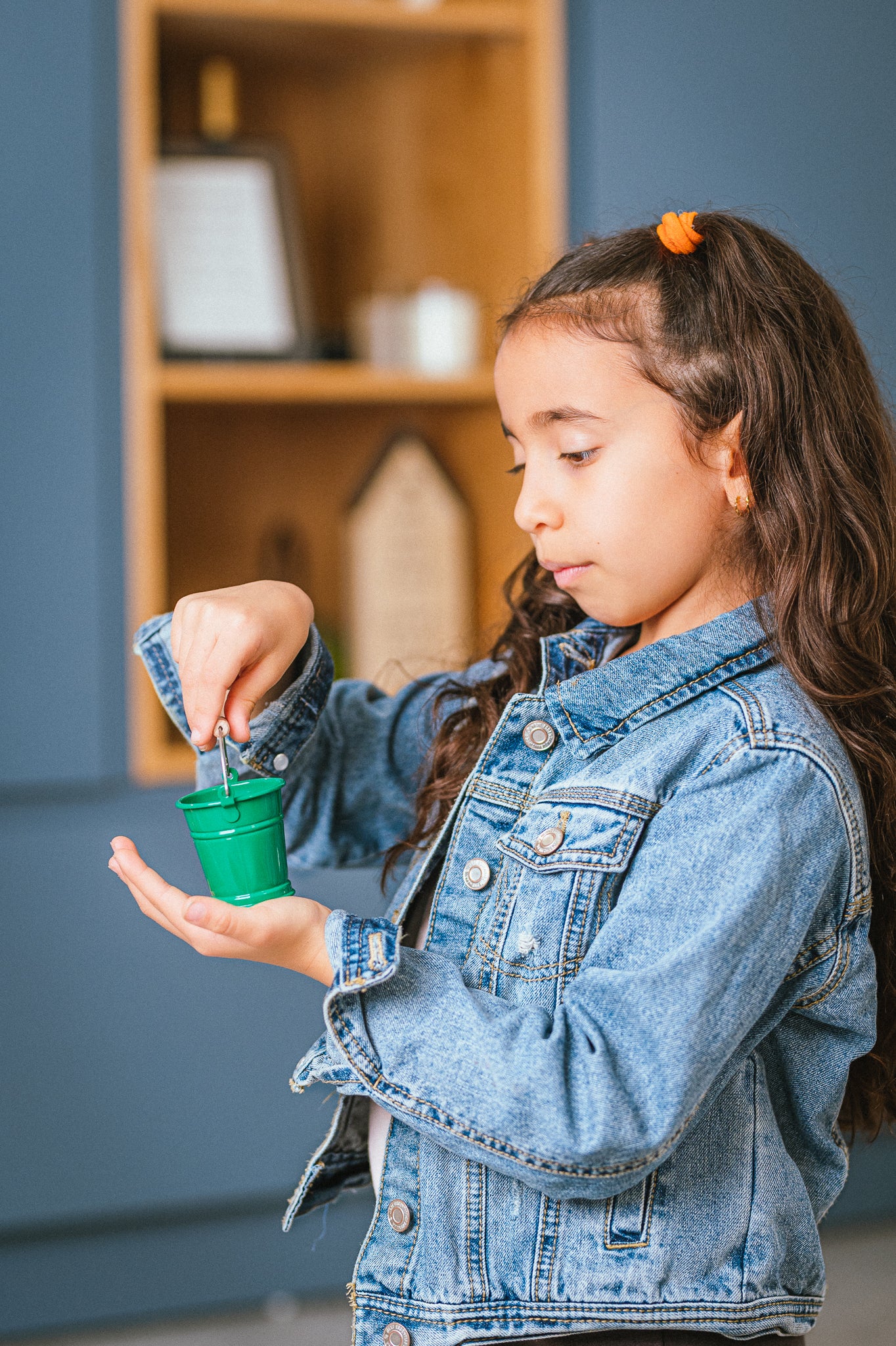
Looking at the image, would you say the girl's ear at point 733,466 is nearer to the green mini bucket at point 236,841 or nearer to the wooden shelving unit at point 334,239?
the green mini bucket at point 236,841

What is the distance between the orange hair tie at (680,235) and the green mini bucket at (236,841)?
408 mm

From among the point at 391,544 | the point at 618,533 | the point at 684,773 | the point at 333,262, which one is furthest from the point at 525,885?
the point at 333,262

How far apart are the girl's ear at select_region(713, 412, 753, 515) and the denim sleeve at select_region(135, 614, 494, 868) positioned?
269 millimetres

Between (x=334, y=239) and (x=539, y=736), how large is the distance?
154 centimetres

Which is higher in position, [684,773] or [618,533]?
[618,533]

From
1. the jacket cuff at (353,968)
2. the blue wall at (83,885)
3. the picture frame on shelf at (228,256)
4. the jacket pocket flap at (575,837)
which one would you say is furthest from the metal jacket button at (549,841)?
the picture frame on shelf at (228,256)

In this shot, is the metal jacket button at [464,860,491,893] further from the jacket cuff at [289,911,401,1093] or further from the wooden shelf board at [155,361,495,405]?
the wooden shelf board at [155,361,495,405]

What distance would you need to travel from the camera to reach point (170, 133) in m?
2.00

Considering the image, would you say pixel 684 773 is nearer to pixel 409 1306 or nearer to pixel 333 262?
pixel 409 1306

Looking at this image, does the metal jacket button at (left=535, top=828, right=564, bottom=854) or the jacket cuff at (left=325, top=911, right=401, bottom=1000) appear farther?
the metal jacket button at (left=535, top=828, right=564, bottom=854)

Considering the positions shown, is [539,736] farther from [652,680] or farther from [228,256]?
[228,256]

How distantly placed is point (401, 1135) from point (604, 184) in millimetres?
1379

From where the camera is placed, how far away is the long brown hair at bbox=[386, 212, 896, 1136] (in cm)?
76

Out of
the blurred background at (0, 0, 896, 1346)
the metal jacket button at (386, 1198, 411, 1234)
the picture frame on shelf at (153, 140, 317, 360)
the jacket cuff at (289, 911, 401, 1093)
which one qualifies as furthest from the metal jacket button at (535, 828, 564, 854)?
the picture frame on shelf at (153, 140, 317, 360)
